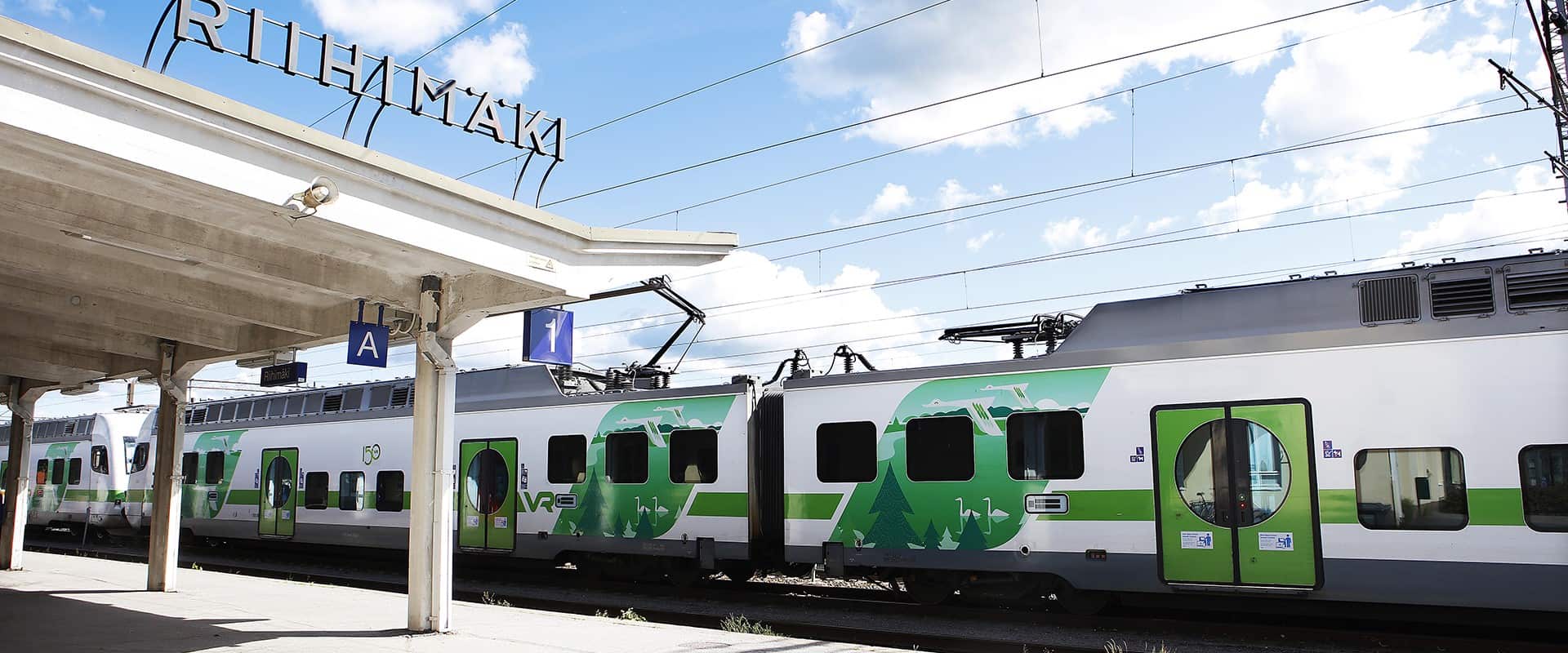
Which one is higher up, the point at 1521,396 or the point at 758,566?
the point at 1521,396

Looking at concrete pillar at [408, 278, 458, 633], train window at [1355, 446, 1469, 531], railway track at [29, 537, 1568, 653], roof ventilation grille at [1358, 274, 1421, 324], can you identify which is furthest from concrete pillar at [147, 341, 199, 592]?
roof ventilation grille at [1358, 274, 1421, 324]

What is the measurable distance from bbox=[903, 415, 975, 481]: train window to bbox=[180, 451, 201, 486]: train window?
17.7m

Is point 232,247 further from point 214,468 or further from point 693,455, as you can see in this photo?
point 214,468

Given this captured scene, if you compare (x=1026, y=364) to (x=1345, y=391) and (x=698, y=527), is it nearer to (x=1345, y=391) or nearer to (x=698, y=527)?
(x=1345, y=391)

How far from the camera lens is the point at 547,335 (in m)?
10.3

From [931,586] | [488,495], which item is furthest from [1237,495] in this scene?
[488,495]

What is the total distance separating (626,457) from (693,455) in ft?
3.98

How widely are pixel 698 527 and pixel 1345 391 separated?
8110mm

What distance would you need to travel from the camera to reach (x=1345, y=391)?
10.0 metres

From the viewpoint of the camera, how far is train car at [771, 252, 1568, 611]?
9.36 metres

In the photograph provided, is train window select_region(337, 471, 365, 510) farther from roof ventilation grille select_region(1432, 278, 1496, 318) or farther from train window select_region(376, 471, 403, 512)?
roof ventilation grille select_region(1432, 278, 1496, 318)

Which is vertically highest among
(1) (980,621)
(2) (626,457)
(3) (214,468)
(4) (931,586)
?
(2) (626,457)

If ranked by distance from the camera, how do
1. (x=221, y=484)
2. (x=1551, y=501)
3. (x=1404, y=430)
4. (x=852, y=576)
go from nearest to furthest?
1. (x=1551, y=501)
2. (x=1404, y=430)
3. (x=852, y=576)
4. (x=221, y=484)

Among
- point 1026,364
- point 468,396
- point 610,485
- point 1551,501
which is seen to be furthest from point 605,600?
point 1551,501
